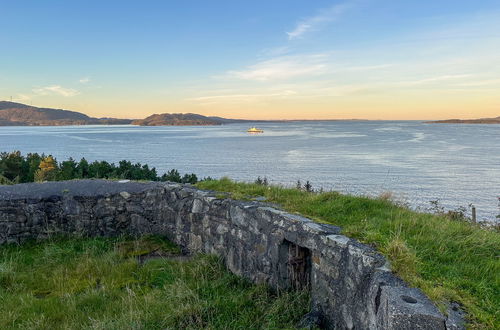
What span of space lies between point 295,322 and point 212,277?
182 cm

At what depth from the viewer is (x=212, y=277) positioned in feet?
18.6

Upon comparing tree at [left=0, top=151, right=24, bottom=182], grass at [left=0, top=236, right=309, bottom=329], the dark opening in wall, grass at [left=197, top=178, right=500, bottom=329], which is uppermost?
grass at [left=197, top=178, right=500, bottom=329]

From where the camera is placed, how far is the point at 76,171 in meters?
19.9

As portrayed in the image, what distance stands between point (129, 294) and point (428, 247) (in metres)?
3.80

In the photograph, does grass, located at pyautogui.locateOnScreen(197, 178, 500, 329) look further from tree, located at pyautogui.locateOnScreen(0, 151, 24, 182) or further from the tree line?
tree, located at pyautogui.locateOnScreen(0, 151, 24, 182)

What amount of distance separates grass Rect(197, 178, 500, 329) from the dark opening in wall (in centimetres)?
48

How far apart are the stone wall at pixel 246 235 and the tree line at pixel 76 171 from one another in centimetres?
863

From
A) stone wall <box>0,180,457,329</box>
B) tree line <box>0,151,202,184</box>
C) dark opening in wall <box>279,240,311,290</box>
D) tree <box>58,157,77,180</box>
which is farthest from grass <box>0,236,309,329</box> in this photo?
tree <box>58,157,77,180</box>

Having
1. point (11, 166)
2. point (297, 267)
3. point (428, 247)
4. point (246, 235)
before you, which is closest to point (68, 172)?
point (11, 166)

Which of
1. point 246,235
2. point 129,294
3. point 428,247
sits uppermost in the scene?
point 428,247

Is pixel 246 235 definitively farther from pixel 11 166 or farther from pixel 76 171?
pixel 11 166

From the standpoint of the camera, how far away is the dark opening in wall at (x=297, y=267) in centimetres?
479

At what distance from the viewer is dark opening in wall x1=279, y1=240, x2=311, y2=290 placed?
479 centimetres

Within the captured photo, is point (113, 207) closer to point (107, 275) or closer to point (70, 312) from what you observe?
point (107, 275)
